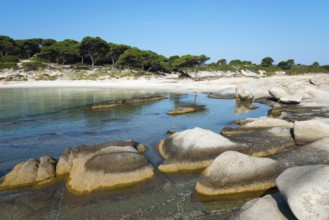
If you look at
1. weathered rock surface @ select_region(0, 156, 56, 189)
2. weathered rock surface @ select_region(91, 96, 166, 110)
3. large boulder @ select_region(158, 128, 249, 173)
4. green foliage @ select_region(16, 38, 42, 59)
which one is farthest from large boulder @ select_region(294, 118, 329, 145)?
green foliage @ select_region(16, 38, 42, 59)

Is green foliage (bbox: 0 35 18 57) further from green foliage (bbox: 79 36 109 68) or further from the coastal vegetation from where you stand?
green foliage (bbox: 79 36 109 68)

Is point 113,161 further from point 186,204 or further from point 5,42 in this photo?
point 5,42

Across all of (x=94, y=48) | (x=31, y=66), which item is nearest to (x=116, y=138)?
(x=31, y=66)

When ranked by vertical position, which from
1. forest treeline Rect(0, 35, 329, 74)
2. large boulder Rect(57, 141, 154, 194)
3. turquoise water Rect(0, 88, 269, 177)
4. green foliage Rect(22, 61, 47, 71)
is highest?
forest treeline Rect(0, 35, 329, 74)

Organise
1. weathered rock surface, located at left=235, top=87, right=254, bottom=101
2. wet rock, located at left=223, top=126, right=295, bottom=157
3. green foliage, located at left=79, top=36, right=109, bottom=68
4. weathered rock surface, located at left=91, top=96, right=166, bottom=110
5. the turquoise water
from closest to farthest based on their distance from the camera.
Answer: wet rock, located at left=223, top=126, right=295, bottom=157 < the turquoise water < weathered rock surface, located at left=91, top=96, right=166, bottom=110 < weathered rock surface, located at left=235, top=87, right=254, bottom=101 < green foliage, located at left=79, top=36, right=109, bottom=68

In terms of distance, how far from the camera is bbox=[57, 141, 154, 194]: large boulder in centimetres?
865

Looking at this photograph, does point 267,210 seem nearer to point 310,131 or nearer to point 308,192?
point 308,192

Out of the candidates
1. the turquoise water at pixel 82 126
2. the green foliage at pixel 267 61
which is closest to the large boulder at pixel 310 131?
the turquoise water at pixel 82 126

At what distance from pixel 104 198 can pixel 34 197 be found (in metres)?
2.02

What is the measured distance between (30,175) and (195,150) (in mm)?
5497

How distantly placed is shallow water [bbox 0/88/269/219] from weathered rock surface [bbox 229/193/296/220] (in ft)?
3.71

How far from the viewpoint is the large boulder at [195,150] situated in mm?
9938

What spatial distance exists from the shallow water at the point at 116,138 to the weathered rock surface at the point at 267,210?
1130 mm

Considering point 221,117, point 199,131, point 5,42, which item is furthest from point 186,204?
point 5,42
